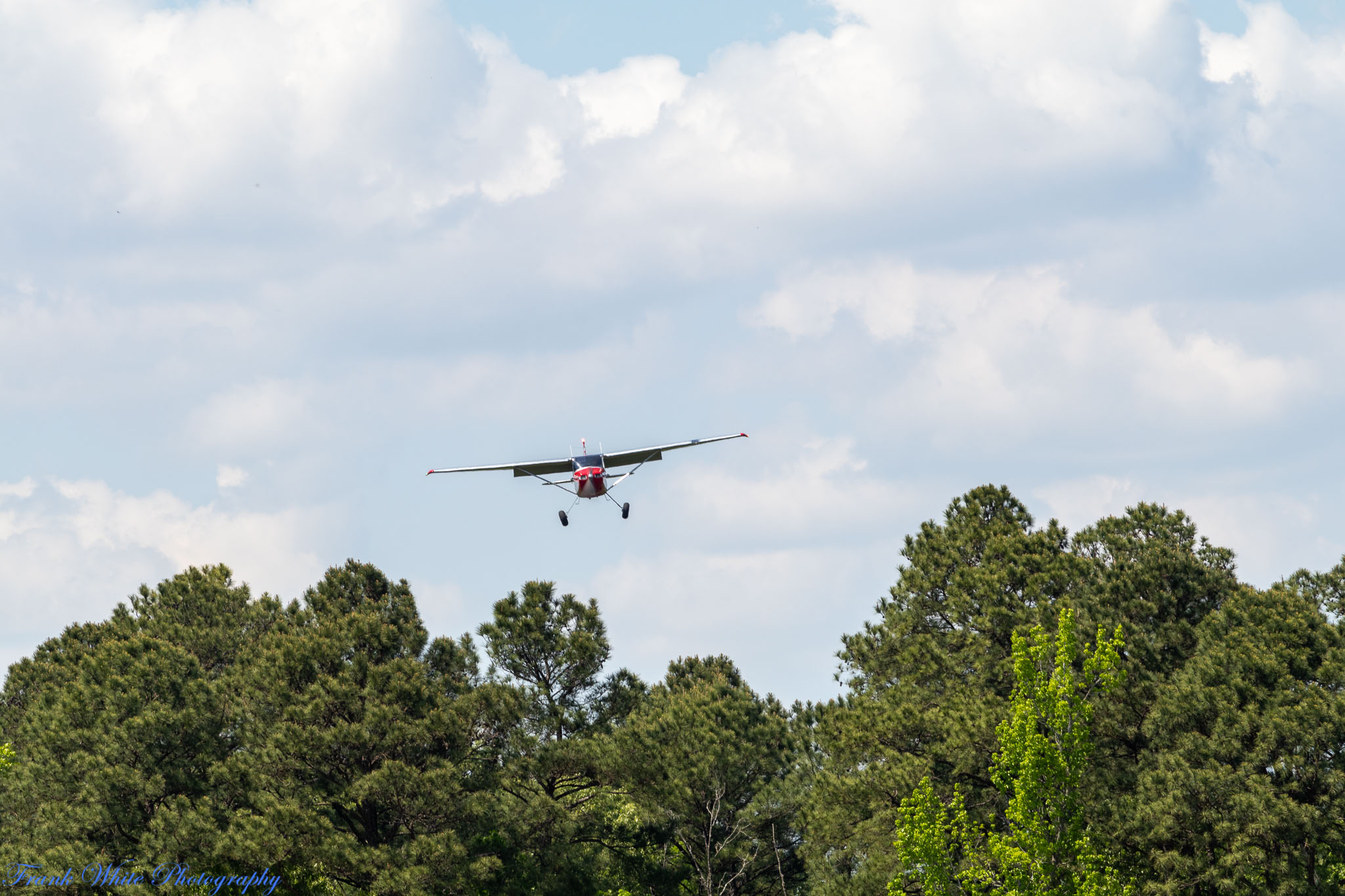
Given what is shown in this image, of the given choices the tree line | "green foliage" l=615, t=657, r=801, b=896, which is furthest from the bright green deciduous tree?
"green foliage" l=615, t=657, r=801, b=896

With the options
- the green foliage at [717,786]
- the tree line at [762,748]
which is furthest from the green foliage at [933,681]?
the green foliage at [717,786]

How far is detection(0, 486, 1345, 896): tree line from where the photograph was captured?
4056cm

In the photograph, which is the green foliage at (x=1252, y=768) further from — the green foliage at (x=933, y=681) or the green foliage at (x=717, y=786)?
the green foliage at (x=717, y=786)

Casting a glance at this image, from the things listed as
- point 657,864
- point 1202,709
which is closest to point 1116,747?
point 1202,709

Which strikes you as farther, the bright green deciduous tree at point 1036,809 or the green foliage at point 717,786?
the green foliage at point 717,786

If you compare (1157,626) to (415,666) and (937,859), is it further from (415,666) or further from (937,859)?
(415,666)

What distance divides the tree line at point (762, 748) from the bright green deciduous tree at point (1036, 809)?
96 mm

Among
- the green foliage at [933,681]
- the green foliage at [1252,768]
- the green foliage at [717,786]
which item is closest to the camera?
the green foliage at [1252,768]

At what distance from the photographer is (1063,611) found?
133 feet

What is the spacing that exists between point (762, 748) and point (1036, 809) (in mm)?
17991

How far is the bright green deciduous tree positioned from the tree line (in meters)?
0.10

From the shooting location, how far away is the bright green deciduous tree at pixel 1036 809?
125 ft

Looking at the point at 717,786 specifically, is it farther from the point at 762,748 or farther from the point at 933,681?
the point at 933,681

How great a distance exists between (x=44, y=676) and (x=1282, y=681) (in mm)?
50974
